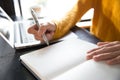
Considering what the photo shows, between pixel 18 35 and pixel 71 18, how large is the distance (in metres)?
0.27

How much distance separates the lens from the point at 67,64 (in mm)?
634

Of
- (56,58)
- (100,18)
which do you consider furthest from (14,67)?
(100,18)

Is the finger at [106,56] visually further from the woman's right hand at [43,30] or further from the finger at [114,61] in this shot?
the woman's right hand at [43,30]

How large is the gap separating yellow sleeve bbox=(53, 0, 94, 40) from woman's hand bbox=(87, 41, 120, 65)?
220mm

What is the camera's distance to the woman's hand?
623 mm

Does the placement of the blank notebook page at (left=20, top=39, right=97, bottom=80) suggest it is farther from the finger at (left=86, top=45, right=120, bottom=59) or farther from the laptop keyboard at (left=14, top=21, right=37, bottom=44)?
the laptop keyboard at (left=14, top=21, right=37, bottom=44)

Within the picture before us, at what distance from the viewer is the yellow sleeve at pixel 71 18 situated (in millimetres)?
871

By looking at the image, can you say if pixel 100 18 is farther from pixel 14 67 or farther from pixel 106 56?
pixel 14 67

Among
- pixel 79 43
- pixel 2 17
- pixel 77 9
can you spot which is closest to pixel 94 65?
pixel 79 43

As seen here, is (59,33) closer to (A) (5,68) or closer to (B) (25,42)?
(B) (25,42)

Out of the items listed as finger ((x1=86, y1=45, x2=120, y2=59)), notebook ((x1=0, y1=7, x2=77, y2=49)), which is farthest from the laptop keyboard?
finger ((x1=86, y1=45, x2=120, y2=59))

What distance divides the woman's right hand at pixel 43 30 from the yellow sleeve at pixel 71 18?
3cm

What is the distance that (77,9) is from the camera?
1.00 m

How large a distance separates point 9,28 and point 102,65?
50 cm
